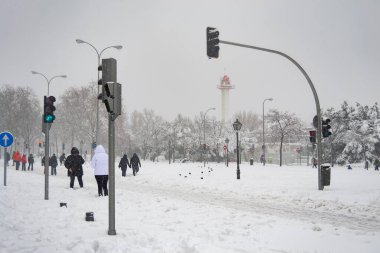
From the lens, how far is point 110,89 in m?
7.43

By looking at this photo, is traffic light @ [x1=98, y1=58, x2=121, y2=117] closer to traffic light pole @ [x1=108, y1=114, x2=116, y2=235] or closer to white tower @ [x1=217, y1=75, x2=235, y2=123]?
traffic light pole @ [x1=108, y1=114, x2=116, y2=235]

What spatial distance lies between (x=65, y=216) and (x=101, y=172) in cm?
495

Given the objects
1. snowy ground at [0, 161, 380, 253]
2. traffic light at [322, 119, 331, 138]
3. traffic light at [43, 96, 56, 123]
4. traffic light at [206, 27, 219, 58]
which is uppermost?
traffic light at [206, 27, 219, 58]

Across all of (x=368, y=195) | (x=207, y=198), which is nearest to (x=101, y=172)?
(x=207, y=198)

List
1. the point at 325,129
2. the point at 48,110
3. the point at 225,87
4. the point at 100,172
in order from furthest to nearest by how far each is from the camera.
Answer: the point at 225,87
the point at 325,129
the point at 100,172
the point at 48,110

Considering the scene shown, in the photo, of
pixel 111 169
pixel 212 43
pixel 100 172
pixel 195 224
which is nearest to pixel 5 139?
pixel 100 172

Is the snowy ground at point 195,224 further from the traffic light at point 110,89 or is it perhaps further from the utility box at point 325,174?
the traffic light at point 110,89

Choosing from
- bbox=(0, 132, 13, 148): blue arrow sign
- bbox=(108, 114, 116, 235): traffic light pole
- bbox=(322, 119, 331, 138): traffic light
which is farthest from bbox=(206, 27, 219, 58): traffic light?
bbox=(0, 132, 13, 148): blue arrow sign

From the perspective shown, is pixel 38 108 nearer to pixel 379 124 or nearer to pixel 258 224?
pixel 379 124

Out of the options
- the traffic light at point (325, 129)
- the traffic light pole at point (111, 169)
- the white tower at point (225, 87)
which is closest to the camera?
the traffic light pole at point (111, 169)

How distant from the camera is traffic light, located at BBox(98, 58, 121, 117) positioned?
293 inches

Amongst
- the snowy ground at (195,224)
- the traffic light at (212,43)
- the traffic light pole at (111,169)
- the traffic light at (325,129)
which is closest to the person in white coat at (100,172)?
the snowy ground at (195,224)

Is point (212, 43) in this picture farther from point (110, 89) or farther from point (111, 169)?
point (111, 169)

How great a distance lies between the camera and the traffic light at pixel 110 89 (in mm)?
7438
